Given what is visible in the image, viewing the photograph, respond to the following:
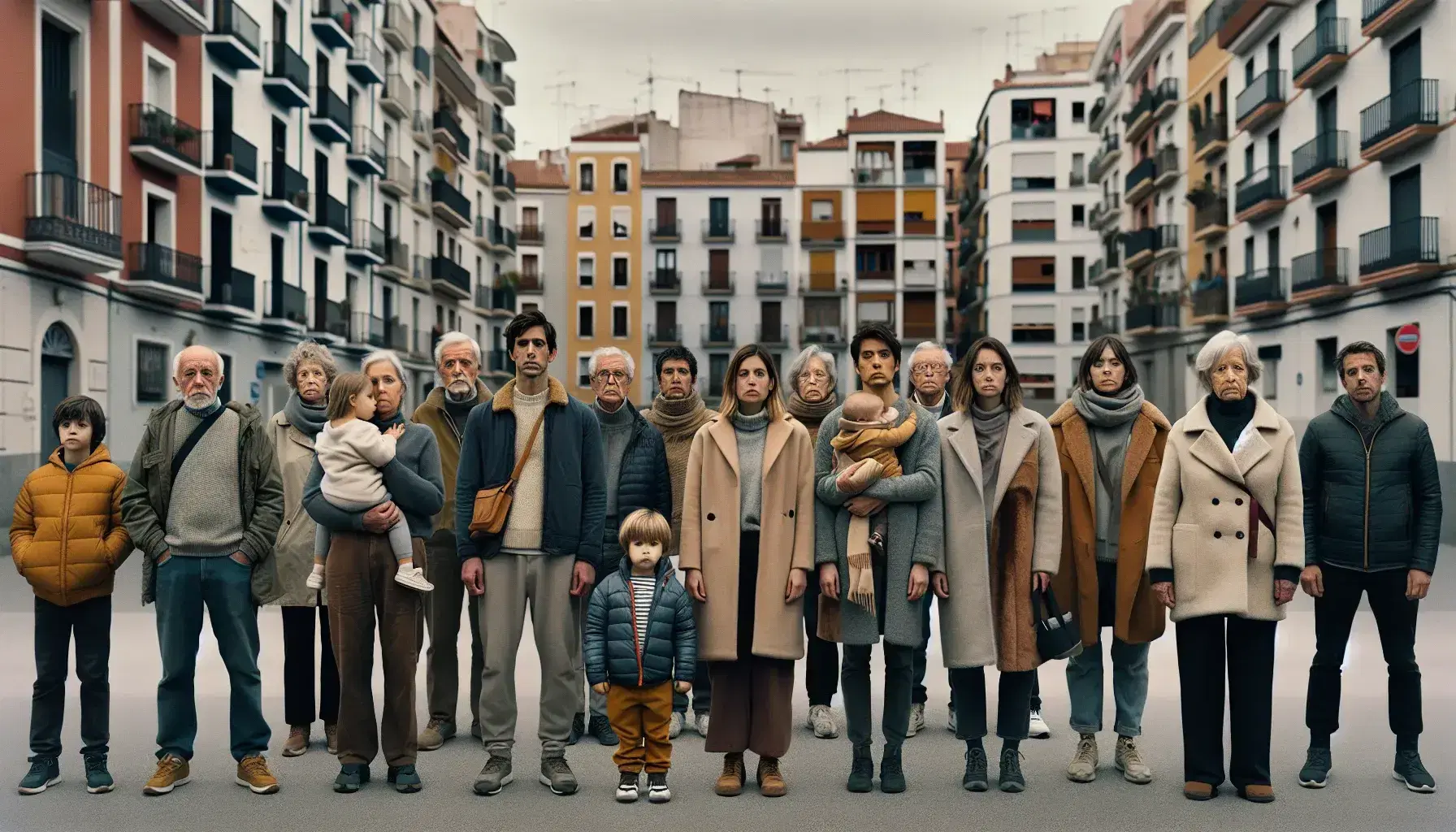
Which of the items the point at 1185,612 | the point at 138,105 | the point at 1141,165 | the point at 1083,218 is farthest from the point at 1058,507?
the point at 1083,218

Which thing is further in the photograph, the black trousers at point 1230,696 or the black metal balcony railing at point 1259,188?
the black metal balcony railing at point 1259,188

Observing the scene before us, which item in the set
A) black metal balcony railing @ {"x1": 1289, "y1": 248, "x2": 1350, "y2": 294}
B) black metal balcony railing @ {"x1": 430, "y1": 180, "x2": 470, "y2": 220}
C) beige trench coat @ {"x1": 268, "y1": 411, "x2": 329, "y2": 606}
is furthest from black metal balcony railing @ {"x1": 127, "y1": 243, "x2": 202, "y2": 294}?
black metal balcony railing @ {"x1": 1289, "y1": 248, "x2": 1350, "y2": 294}

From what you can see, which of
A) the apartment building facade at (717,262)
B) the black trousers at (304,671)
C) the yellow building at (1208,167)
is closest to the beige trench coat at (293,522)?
the black trousers at (304,671)

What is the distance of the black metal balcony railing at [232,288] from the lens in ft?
91.7

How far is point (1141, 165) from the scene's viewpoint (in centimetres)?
4525

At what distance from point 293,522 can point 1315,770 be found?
5.11 meters

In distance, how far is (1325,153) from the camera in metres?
28.2

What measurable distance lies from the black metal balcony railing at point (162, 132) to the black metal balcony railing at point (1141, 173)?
105 ft

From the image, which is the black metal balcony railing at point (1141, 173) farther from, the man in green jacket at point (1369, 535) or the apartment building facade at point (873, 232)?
the man in green jacket at point (1369, 535)

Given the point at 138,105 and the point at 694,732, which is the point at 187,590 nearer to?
the point at 694,732

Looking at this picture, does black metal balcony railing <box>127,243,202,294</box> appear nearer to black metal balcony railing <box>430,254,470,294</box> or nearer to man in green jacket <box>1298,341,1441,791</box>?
black metal balcony railing <box>430,254,470,294</box>

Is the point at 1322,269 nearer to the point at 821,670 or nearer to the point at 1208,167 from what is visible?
the point at 1208,167

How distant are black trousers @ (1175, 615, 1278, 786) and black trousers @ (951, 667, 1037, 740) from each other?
0.71 m

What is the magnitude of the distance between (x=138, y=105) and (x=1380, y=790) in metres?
23.9
